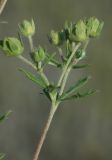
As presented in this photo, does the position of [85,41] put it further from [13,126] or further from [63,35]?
[13,126]

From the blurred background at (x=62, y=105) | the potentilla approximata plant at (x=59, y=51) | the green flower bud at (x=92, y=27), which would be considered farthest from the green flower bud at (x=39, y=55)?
the blurred background at (x=62, y=105)

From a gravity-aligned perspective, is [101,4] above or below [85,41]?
below

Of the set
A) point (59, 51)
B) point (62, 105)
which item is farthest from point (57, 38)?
point (62, 105)

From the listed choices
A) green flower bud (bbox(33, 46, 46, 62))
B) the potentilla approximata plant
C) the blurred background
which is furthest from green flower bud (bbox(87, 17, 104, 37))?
the blurred background

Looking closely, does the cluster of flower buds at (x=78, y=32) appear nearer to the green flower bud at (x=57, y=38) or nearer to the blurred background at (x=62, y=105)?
the green flower bud at (x=57, y=38)

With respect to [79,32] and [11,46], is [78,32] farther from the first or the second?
[11,46]

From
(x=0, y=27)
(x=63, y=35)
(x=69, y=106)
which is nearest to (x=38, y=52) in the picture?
(x=63, y=35)

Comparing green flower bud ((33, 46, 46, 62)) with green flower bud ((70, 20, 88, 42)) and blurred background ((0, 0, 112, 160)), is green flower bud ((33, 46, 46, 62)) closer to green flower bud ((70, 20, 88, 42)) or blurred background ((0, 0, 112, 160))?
green flower bud ((70, 20, 88, 42))
